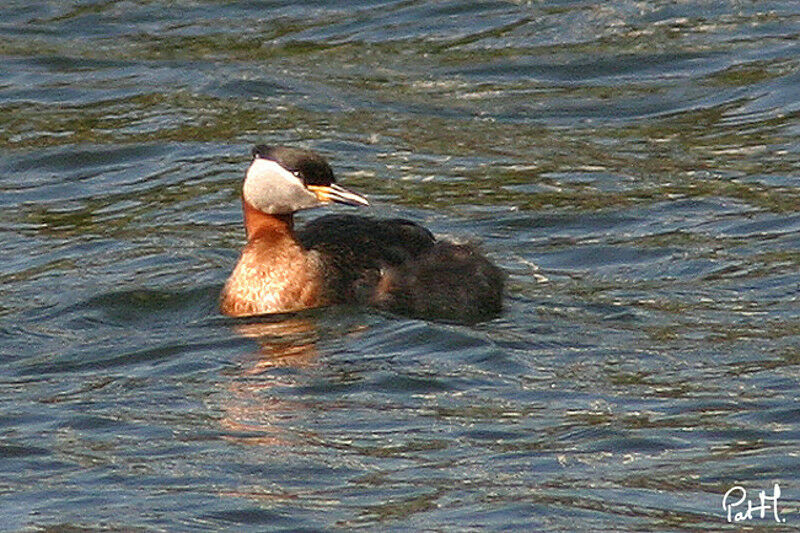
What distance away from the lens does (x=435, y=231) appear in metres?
13.1

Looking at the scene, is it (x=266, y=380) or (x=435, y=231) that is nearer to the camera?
(x=266, y=380)

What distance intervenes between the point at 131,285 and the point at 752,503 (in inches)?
176

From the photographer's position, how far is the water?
880 centimetres

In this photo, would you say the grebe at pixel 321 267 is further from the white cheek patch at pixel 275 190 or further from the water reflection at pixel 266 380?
the water reflection at pixel 266 380

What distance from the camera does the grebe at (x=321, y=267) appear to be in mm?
11227

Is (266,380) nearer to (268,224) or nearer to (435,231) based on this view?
(268,224)

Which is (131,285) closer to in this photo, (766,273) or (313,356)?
(313,356)

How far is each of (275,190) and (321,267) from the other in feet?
1.43

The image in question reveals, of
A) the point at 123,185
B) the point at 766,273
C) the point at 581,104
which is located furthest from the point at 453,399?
the point at 581,104
